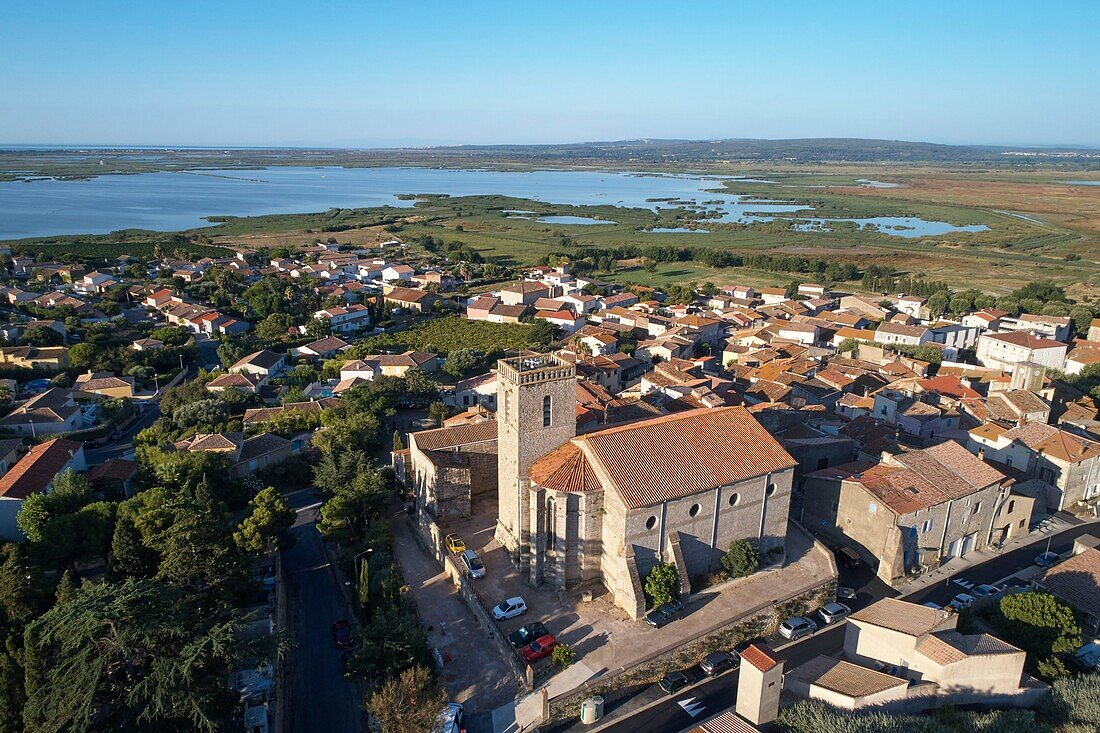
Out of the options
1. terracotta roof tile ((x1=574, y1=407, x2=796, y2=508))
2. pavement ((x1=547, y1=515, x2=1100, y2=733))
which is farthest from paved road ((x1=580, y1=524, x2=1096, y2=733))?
terracotta roof tile ((x1=574, y1=407, x2=796, y2=508))

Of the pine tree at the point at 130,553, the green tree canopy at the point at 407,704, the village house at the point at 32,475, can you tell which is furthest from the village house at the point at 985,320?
the village house at the point at 32,475

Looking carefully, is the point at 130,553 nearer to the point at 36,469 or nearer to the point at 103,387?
the point at 36,469

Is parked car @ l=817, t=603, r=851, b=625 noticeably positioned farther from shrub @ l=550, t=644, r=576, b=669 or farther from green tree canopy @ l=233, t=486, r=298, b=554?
green tree canopy @ l=233, t=486, r=298, b=554

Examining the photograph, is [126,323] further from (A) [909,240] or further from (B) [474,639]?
(A) [909,240]

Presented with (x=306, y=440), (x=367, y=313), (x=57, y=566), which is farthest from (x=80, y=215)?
(x=57, y=566)

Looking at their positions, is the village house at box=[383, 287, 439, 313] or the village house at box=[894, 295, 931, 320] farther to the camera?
the village house at box=[383, 287, 439, 313]

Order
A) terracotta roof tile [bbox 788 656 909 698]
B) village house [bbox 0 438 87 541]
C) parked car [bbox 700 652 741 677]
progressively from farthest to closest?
village house [bbox 0 438 87 541] < parked car [bbox 700 652 741 677] < terracotta roof tile [bbox 788 656 909 698]

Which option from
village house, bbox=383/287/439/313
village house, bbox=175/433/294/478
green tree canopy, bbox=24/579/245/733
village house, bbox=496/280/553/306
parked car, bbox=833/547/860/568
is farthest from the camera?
village house, bbox=496/280/553/306

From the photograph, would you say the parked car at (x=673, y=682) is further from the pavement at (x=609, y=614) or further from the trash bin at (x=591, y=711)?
the trash bin at (x=591, y=711)
